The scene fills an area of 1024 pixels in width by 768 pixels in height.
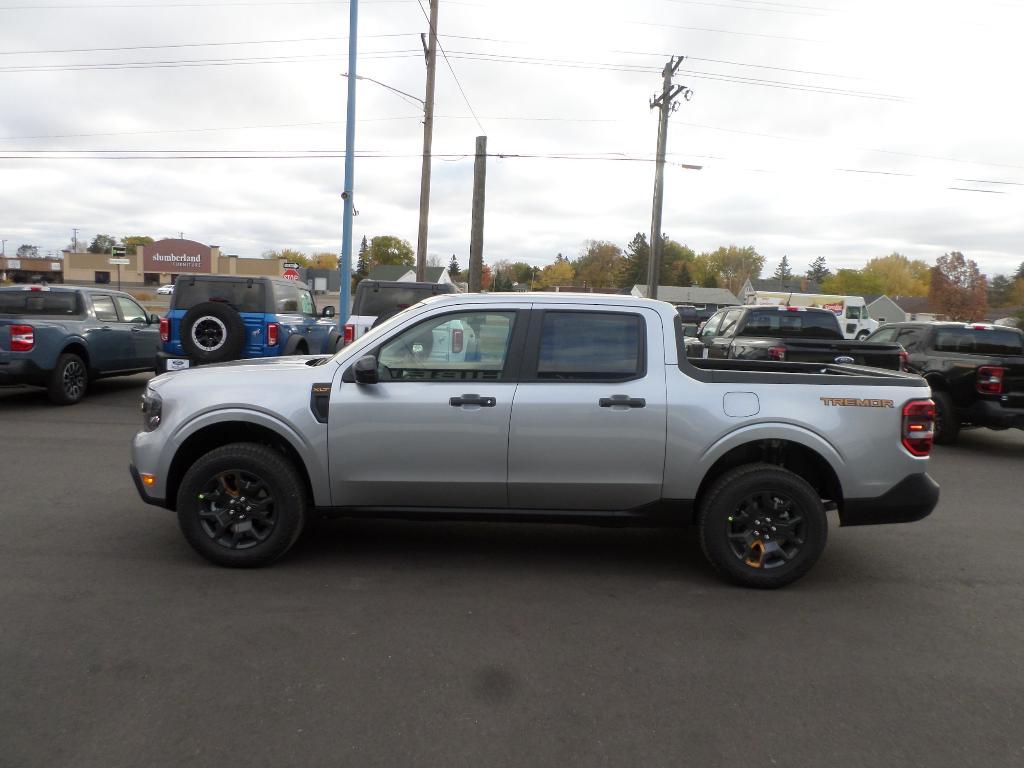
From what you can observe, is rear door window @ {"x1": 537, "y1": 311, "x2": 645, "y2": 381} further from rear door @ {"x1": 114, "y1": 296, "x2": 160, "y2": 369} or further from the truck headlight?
rear door @ {"x1": 114, "y1": 296, "x2": 160, "y2": 369}

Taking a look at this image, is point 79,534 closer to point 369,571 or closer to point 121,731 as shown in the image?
point 369,571

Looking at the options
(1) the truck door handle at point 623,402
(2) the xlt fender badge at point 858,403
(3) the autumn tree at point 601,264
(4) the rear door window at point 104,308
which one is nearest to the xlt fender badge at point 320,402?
(1) the truck door handle at point 623,402

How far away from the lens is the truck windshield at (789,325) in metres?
14.0

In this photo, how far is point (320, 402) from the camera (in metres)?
5.05

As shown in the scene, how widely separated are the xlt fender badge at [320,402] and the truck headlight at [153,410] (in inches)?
39.0

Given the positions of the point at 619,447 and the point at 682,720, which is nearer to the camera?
the point at 682,720

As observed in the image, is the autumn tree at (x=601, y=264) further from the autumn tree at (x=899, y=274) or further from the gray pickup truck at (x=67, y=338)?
the gray pickup truck at (x=67, y=338)

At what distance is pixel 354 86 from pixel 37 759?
2163cm

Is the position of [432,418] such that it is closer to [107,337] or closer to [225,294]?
[225,294]

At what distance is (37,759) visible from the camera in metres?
3.02

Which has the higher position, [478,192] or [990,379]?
[478,192]

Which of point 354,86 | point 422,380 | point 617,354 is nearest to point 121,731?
point 422,380

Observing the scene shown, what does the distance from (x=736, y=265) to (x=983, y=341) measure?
133 metres

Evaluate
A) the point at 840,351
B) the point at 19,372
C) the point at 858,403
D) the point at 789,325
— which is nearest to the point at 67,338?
the point at 19,372
